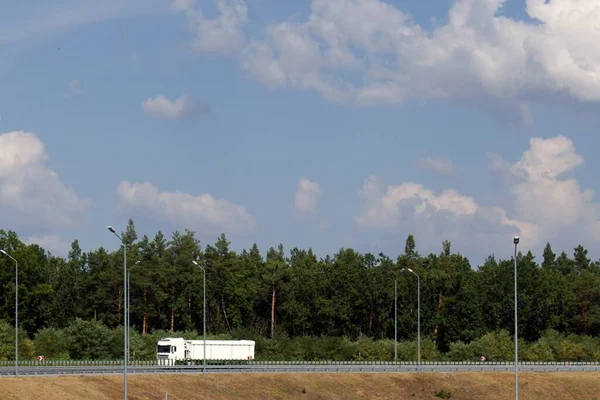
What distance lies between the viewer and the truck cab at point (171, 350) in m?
113

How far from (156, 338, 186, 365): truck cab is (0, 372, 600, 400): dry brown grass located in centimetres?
2123

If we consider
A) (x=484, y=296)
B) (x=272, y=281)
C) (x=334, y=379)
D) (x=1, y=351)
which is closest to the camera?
(x=334, y=379)

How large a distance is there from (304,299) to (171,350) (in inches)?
2027

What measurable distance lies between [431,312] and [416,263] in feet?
60.4

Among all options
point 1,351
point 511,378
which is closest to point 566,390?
point 511,378

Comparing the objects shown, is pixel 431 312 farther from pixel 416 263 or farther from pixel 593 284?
pixel 593 284

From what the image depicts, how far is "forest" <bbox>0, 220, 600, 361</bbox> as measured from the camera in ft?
500

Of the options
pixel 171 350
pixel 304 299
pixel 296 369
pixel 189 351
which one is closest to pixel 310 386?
pixel 296 369

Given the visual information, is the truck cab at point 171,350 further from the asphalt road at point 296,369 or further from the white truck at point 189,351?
the asphalt road at point 296,369

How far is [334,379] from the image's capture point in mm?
96188

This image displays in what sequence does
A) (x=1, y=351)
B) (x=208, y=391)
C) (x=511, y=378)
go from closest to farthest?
(x=208, y=391), (x=511, y=378), (x=1, y=351)

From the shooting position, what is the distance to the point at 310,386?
92938mm

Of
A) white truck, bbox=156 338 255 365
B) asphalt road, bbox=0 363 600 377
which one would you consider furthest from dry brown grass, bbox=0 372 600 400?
white truck, bbox=156 338 255 365

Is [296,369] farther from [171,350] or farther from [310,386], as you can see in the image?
[171,350]
